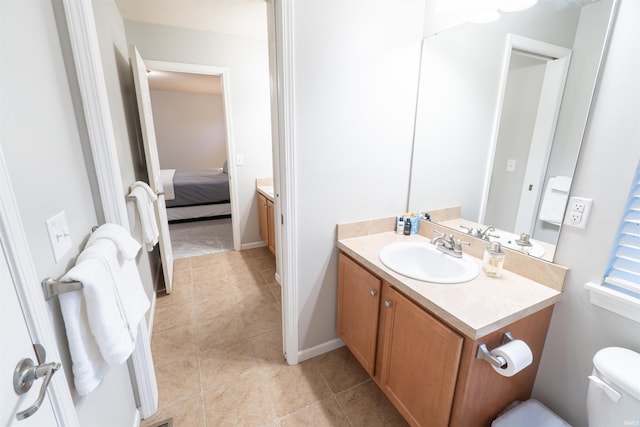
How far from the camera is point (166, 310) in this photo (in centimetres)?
231

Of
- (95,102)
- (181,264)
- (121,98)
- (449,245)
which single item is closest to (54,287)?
(95,102)

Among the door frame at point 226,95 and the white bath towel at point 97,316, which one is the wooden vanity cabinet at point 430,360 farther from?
the door frame at point 226,95

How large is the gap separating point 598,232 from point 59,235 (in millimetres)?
1815

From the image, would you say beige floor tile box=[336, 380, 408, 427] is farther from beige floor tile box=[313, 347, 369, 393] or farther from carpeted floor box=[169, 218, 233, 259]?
carpeted floor box=[169, 218, 233, 259]

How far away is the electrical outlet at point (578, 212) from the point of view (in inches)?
40.8

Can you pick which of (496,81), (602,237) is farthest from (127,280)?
(496,81)

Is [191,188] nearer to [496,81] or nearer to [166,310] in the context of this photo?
[166,310]

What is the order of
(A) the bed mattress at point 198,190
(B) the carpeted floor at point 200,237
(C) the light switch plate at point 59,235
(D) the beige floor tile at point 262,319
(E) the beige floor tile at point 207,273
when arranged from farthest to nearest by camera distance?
(A) the bed mattress at point 198,190 → (B) the carpeted floor at point 200,237 → (E) the beige floor tile at point 207,273 → (D) the beige floor tile at point 262,319 → (C) the light switch plate at point 59,235

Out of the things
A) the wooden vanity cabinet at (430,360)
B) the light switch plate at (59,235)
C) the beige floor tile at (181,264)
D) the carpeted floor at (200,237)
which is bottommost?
the beige floor tile at (181,264)

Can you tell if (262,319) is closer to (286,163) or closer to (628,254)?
(286,163)

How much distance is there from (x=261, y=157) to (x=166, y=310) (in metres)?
1.95

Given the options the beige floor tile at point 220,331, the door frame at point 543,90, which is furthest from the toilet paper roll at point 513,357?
the beige floor tile at point 220,331

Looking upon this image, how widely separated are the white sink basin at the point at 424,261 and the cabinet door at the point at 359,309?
160 mm

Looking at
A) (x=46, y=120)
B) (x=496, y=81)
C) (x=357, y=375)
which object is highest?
(x=496, y=81)
